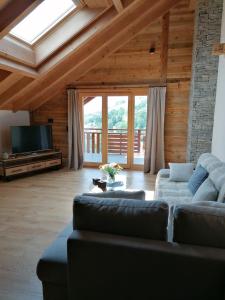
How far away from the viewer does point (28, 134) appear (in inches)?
229

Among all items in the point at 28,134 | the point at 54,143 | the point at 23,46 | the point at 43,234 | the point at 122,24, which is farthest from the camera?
the point at 54,143

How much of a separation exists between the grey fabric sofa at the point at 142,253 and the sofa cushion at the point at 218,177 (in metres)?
1.13

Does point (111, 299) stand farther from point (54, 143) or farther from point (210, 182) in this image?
point (54, 143)

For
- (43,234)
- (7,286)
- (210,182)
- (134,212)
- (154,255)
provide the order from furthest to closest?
1. (43,234)
2. (210,182)
3. (7,286)
4. (134,212)
5. (154,255)

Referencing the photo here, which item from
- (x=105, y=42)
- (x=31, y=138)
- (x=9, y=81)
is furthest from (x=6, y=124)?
(x=105, y=42)

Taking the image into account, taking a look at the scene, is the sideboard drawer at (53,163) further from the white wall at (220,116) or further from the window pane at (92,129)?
the white wall at (220,116)

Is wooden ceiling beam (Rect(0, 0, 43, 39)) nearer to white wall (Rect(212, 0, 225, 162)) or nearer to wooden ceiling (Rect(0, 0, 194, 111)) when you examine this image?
wooden ceiling (Rect(0, 0, 194, 111))

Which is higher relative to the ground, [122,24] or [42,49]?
[122,24]

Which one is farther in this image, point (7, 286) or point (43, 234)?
point (43, 234)

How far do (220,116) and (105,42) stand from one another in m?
2.88

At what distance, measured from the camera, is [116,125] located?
6.34 meters

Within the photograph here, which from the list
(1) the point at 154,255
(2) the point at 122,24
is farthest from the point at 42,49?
(1) the point at 154,255

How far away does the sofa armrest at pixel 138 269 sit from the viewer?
1252 millimetres

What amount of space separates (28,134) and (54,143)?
3.49 feet
